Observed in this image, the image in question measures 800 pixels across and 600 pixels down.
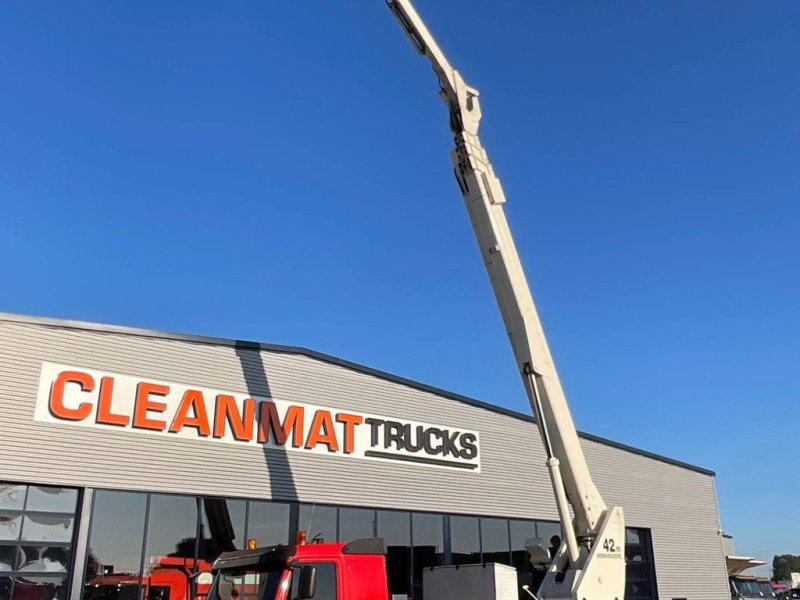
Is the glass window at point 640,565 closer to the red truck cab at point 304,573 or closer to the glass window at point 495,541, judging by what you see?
the glass window at point 495,541

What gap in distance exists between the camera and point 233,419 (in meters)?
17.0

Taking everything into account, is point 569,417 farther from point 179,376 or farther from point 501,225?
point 179,376

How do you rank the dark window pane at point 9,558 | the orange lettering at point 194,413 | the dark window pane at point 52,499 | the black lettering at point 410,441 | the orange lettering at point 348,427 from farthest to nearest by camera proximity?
the black lettering at point 410,441
the orange lettering at point 348,427
the orange lettering at point 194,413
the dark window pane at point 52,499
the dark window pane at point 9,558

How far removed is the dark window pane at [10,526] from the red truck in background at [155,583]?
1.67 meters

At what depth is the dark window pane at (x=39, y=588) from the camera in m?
13.8

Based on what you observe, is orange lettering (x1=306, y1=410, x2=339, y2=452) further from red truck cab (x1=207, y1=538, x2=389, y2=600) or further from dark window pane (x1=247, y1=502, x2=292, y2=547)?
red truck cab (x1=207, y1=538, x2=389, y2=600)

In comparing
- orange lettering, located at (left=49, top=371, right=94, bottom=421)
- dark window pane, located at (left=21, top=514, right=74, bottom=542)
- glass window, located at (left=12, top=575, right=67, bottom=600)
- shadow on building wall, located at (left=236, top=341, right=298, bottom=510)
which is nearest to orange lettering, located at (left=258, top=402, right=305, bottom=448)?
shadow on building wall, located at (left=236, top=341, right=298, bottom=510)

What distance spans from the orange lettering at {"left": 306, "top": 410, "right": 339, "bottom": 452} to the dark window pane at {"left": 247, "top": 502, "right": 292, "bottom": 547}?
165cm

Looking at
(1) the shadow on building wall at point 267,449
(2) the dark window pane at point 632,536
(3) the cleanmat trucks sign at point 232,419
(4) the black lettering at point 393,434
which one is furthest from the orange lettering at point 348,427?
(2) the dark window pane at point 632,536

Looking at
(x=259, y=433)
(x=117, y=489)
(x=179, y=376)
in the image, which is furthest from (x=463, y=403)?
(x=117, y=489)

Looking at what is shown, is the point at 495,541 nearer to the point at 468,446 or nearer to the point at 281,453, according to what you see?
the point at 468,446

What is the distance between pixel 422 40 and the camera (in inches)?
461

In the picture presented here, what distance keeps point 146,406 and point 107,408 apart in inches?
32.3

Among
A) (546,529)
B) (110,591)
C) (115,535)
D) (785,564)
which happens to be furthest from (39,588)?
(785,564)
